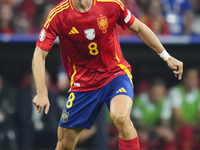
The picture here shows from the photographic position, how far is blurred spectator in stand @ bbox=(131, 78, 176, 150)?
7.58 m

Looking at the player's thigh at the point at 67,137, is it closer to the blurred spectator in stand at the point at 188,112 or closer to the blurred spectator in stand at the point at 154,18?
the blurred spectator in stand at the point at 188,112

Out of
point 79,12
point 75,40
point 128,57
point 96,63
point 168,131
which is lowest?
point 168,131

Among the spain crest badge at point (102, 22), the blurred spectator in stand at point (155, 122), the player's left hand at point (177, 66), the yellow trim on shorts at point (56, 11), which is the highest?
the yellow trim on shorts at point (56, 11)

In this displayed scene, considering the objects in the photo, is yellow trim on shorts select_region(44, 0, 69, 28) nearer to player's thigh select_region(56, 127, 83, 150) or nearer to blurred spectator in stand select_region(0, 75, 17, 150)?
player's thigh select_region(56, 127, 83, 150)

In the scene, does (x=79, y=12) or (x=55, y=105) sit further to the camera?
(x=55, y=105)

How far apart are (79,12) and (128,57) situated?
3.97 m

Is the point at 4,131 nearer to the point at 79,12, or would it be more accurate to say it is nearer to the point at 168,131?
the point at 168,131

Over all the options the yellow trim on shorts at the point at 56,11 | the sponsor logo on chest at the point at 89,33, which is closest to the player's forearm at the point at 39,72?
the yellow trim on shorts at the point at 56,11

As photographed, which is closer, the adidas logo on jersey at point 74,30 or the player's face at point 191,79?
the adidas logo on jersey at point 74,30

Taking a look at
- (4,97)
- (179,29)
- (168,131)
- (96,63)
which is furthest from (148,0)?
(96,63)

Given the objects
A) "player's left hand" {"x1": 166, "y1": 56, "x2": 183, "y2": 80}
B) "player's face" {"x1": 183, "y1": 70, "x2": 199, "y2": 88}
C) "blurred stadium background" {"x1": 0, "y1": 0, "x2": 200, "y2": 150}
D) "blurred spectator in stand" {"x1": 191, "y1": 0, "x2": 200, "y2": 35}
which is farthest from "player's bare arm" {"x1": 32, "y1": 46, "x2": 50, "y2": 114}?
"blurred spectator in stand" {"x1": 191, "y1": 0, "x2": 200, "y2": 35}

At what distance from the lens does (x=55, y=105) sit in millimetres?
7414

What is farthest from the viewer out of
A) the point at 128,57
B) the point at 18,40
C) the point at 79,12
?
the point at 128,57

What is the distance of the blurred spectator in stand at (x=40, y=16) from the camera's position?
763cm
